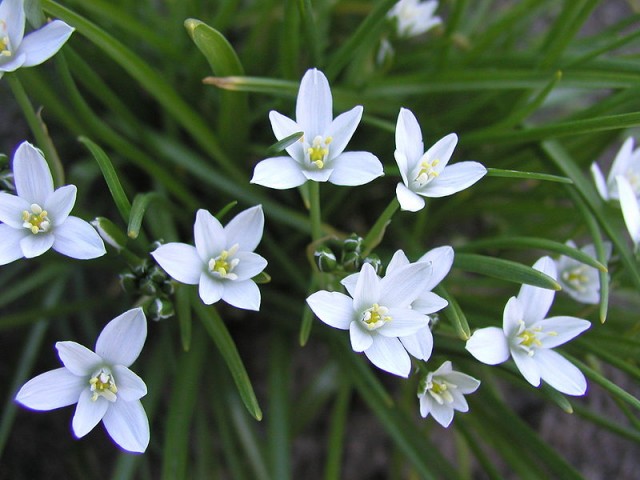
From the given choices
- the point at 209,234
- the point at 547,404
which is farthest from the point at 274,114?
the point at 547,404

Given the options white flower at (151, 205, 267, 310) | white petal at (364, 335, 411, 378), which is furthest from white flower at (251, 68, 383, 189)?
white petal at (364, 335, 411, 378)

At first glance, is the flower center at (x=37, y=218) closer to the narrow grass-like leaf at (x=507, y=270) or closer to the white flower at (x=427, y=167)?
the white flower at (x=427, y=167)

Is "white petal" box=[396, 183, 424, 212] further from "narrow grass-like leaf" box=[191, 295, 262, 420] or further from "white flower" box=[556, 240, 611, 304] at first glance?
"white flower" box=[556, 240, 611, 304]

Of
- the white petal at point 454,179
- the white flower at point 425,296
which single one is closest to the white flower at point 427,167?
the white petal at point 454,179

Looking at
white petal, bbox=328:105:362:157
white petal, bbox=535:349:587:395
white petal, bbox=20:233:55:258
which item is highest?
white petal, bbox=328:105:362:157

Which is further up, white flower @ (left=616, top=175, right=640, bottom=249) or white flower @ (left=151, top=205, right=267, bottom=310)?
white flower @ (left=616, top=175, right=640, bottom=249)

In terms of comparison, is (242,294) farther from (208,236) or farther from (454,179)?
(454,179)
